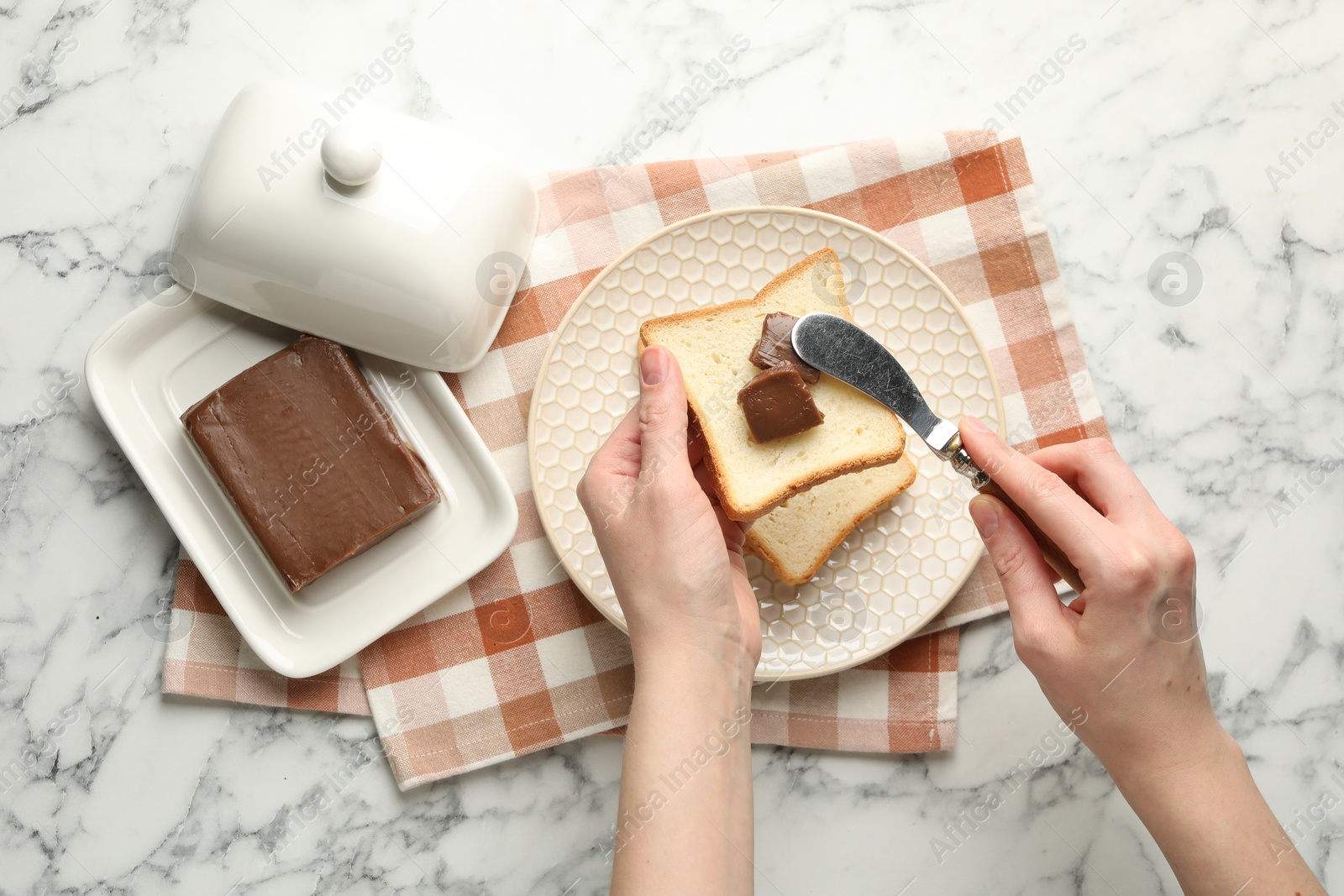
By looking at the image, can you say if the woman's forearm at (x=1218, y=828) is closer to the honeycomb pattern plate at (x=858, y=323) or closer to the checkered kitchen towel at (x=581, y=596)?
the checkered kitchen towel at (x=581, y=596)

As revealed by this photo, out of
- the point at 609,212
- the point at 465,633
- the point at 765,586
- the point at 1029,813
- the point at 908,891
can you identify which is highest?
the point at 609,212

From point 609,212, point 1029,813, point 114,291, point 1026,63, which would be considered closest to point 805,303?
point 609,212

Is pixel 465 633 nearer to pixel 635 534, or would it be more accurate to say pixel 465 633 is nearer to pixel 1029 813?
pixel 635 534

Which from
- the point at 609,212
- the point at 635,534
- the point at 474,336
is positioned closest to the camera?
the point at 635,534

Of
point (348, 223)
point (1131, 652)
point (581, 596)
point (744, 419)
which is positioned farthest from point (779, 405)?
point (348, 223)

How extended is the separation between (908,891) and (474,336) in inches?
65.9

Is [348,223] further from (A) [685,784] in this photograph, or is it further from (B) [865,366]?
(A) [685,784]

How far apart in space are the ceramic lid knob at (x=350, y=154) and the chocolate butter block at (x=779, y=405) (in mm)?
864

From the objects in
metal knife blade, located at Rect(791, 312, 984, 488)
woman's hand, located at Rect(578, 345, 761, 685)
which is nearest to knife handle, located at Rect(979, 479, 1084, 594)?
metal knife blade, located at Rect(791, 312, 984, 488)

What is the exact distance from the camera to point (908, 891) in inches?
80.0

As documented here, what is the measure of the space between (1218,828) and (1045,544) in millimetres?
683

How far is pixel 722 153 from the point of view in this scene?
2.05 m

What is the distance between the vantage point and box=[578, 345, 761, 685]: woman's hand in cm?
159

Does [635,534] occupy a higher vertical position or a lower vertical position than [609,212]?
lower
